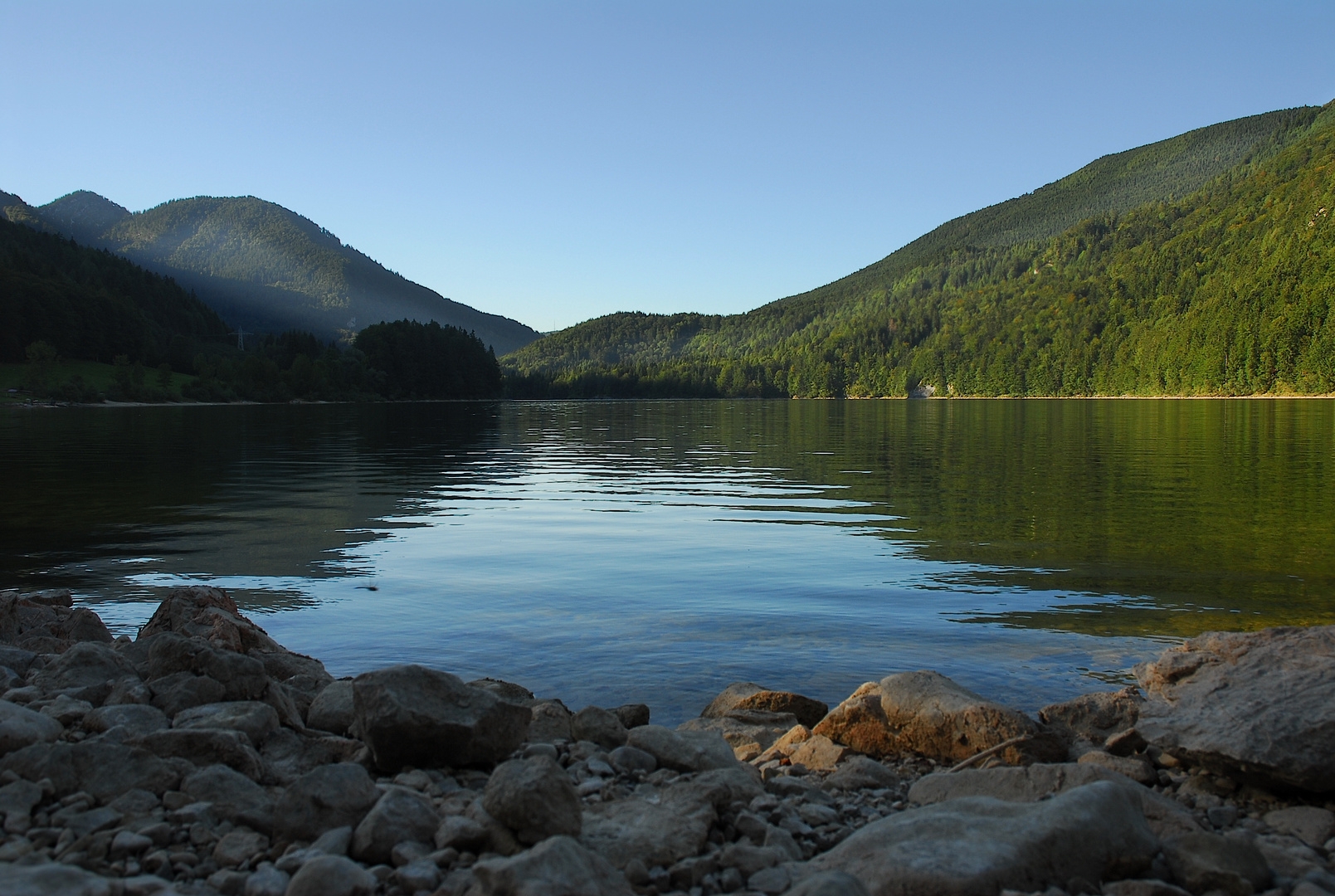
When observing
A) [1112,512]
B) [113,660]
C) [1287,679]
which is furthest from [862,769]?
[1112,512]

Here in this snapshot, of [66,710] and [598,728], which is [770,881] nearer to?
[598,728]

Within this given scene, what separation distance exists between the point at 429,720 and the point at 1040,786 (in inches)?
180

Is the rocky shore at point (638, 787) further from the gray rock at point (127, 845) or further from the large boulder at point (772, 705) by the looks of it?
the large boulder at point (772, 705)

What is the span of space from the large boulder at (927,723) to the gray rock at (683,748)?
65.7 inches

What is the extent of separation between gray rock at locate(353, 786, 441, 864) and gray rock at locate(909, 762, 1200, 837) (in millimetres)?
3727

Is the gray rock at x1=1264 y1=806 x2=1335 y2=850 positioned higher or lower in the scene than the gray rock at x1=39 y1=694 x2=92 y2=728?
lower

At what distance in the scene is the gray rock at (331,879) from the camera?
15.7 ft

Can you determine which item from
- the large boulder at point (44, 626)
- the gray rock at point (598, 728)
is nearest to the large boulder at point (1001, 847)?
the gray rock at point (598, 728)

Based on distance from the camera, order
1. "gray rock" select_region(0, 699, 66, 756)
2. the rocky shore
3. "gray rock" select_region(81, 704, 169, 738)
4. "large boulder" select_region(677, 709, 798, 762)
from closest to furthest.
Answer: the rocky shore → "gray rock" select_region(0, 699, 66, 756) → "gray rock" select_region(81, 704, 169, 738) → "large boulder" select_region(677, 709, 798, 762)

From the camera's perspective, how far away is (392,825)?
5.40 metres

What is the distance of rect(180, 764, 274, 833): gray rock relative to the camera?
5.79 metres

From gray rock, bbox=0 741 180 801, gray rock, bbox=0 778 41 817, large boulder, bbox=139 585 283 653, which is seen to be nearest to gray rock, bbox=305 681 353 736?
gray rock, bbox=0 741 180 801

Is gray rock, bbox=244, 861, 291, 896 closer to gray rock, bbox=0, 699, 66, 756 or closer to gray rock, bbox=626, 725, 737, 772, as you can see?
gray rock, bbox=0, 699, 66, 756

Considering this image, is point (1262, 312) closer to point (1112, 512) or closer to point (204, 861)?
point (1112, 512)
